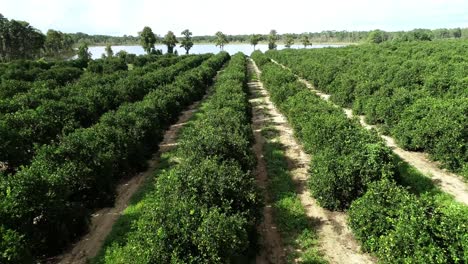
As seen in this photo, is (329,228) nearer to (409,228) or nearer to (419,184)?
(409,228)

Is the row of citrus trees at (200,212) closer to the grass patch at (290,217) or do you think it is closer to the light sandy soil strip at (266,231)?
the light sandy soil strip at (266,231)

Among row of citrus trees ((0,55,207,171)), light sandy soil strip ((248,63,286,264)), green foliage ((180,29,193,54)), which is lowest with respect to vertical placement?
light sandy soil strip ((248,63,286,264))

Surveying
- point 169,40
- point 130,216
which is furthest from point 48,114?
point 169,40

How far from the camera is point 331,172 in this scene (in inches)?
640

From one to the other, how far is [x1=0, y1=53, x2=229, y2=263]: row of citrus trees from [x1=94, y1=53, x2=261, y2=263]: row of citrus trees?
2293 millimetres

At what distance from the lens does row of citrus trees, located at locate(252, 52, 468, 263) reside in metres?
10.5

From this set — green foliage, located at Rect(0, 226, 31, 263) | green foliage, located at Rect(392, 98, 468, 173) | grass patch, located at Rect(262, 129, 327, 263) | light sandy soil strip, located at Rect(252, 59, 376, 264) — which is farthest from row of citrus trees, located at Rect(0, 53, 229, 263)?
green foliage, located at Rect(392, 98, 468, 173)

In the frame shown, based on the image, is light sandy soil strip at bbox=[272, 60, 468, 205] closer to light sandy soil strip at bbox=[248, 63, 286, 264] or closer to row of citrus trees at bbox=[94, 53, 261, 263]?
light sandy soil strip at bbox=[248, 63, 286, 264]

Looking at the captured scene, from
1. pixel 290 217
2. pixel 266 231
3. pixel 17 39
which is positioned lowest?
pixel 266 231

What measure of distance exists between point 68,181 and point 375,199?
13528 mm

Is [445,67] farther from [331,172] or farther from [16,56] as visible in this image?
[16,56]

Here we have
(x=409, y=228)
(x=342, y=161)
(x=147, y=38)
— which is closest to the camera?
(x=409, y=228)

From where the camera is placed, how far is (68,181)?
15531 mm

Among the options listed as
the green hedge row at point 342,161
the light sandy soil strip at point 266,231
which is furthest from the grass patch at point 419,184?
the light sandy soil strip at point 266,231
